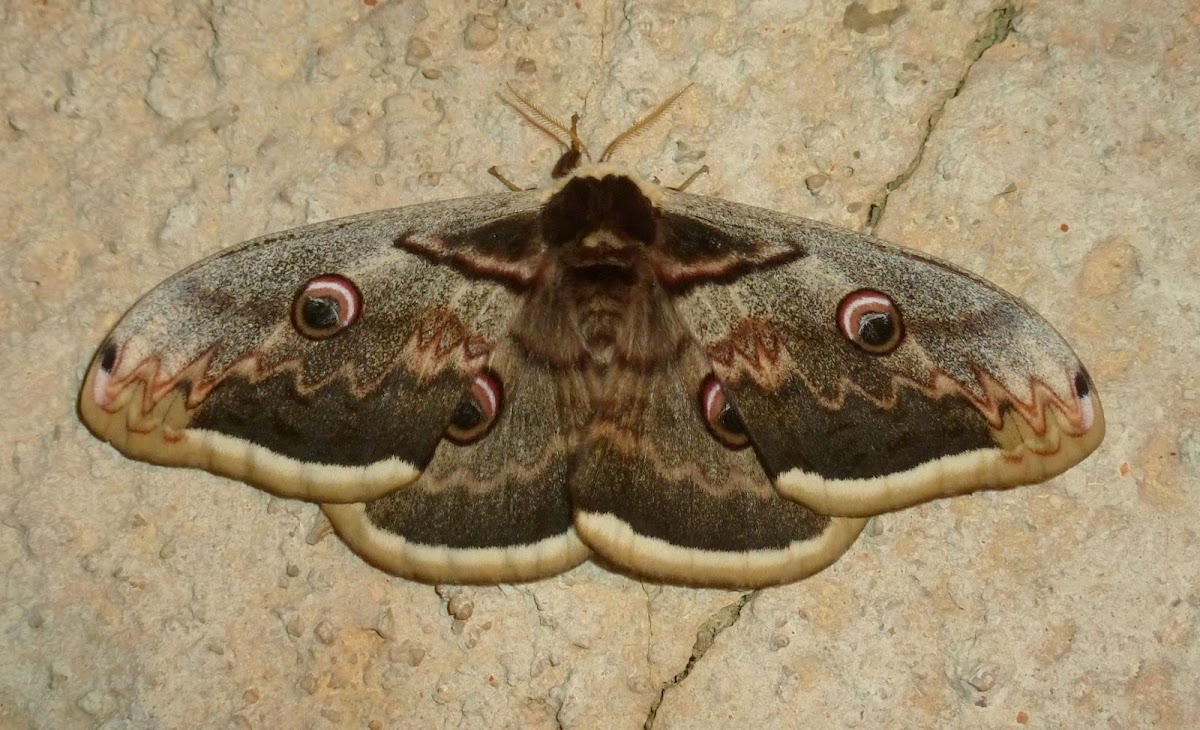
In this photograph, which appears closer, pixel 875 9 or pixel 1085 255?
pixel 1085 255

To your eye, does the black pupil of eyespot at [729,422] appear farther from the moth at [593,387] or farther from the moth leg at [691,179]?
the moth leg at [691,179]

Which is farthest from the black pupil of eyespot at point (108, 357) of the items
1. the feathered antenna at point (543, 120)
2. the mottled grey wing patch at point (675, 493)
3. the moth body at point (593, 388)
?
the feathered antenna at point (543, 120)

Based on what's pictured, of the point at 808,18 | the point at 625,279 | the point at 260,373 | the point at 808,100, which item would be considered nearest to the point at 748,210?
the point at 625,279

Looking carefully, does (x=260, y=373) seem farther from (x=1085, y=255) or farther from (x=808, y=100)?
(x=1085, y=255)

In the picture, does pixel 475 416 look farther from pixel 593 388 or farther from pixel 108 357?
pixel 108 357

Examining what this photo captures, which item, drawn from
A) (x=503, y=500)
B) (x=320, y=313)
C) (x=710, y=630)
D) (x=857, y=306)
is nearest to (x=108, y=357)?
(x=320, y=313)

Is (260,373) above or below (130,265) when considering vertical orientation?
below
